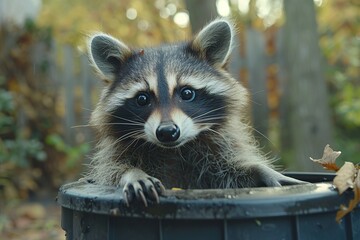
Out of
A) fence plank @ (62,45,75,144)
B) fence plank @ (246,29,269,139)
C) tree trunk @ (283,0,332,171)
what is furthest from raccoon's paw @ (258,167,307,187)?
fence plank @ (62,45,75,144)

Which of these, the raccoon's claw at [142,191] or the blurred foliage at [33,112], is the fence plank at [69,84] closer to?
the blurred foliage at [33,112]

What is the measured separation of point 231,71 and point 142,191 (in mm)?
5097

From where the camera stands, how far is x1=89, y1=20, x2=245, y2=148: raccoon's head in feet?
8.33

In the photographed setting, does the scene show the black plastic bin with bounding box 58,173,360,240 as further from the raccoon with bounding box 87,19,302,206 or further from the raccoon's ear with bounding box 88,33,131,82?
the raccoon's ear with bounding box 88,33,131,82

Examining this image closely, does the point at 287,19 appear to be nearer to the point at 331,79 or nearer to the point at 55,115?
the point at 331,79

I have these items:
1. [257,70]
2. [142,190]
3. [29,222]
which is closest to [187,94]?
[142,190]

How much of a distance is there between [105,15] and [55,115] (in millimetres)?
5072

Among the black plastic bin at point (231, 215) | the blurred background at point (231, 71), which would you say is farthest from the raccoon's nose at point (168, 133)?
the blurred background at point (231, 71)

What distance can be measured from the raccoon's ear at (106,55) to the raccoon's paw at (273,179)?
1.03 m

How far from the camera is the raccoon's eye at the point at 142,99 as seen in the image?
2.67 m

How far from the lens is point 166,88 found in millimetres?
2621

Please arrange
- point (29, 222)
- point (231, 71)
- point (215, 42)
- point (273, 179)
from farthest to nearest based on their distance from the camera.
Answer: point (231, 71) < point (29, 222) < point (215, 42) < point (273, 179)

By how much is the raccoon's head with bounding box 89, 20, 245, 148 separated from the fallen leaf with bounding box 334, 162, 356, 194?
0.78m

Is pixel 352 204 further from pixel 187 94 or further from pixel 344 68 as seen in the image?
pixel 344 68
